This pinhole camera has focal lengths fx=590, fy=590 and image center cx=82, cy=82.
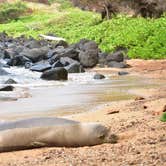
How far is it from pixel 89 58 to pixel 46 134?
13.8 m

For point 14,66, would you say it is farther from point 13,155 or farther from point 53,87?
point 13,155

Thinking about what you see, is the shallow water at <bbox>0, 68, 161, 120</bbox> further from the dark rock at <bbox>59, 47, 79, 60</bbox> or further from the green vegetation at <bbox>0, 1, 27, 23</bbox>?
the green vegetation at <bbox>0, 1, 27, 23</bbox>

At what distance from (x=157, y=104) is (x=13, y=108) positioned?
233 cm

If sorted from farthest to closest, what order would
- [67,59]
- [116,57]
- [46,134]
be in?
[116,57]
[67,59]
[46,134]

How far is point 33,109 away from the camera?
28.6ft

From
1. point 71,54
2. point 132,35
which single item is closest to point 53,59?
point 71,54

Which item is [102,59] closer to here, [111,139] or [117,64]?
[117,64]

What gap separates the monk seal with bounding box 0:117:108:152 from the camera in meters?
5.21

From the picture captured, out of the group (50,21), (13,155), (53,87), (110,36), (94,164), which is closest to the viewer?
(94,164)

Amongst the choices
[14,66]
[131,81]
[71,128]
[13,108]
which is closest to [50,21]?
[14,66]

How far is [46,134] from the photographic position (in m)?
5.28

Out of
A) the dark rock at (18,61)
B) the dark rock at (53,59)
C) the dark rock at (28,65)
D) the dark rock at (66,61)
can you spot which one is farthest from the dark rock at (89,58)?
the dark rock at (18,61)

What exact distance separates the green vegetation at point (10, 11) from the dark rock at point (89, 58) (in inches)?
1160

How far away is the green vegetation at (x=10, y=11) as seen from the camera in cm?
4781
